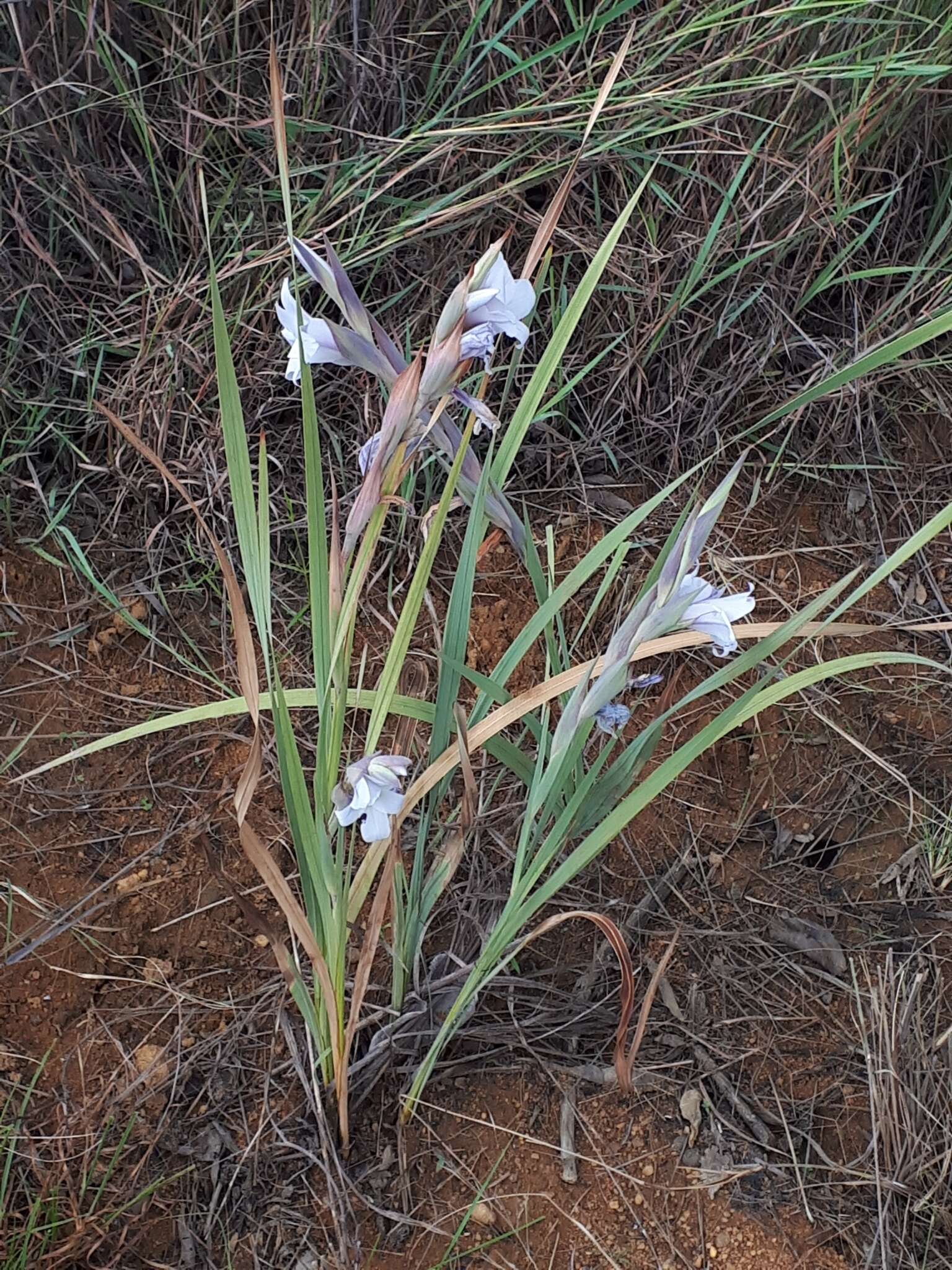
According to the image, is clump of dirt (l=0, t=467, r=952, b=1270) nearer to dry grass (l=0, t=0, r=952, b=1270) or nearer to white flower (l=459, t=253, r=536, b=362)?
dry grass (l=0, t=0, r=952, b=1270)

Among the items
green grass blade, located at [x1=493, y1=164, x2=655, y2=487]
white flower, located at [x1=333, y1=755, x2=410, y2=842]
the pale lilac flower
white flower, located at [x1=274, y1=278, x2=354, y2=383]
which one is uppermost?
white flower, located at [x1=274, y1=278, x2=354, y2=383]

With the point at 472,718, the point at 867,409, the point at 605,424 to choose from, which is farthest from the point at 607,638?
the point at 867,409

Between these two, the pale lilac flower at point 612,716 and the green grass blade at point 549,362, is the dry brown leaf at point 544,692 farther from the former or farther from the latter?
the green grass blade at point 549,362

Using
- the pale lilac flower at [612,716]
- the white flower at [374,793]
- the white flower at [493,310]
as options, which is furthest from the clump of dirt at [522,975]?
the white flower at [493,310]

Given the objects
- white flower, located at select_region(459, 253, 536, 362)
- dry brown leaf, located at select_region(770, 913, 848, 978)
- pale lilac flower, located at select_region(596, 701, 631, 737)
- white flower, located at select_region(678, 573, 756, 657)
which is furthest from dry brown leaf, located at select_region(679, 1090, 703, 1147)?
white flower, located at select_region(459, 253, 536, 362)

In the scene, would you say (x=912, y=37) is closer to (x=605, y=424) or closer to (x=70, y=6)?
(x=605, y=424)
